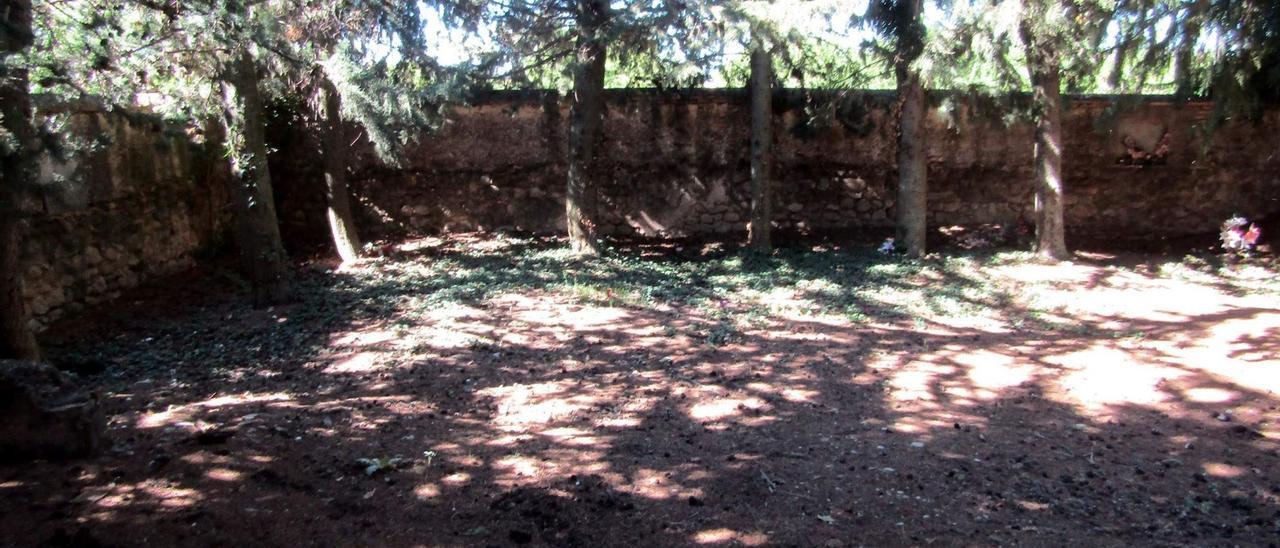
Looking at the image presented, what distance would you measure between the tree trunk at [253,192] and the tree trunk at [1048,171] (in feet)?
29.2

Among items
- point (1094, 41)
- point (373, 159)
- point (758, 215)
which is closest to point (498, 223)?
point (373, 159)

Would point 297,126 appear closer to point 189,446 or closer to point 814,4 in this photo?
point 814,4

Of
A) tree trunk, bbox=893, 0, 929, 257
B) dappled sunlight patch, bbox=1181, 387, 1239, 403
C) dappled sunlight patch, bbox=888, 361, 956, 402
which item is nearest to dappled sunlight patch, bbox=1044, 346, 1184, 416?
dappled sunlight patch, bbox=1181, 387, 1239, 403

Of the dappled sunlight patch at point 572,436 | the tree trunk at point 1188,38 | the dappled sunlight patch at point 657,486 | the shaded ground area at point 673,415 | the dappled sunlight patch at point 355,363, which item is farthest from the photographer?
the tree trunk at point 1188,38

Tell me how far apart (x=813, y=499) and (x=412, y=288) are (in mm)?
5936

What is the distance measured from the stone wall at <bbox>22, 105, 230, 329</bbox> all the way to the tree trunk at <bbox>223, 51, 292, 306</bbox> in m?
0.65

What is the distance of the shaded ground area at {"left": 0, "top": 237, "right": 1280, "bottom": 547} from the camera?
12.7ft

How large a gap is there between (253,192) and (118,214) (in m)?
1.51

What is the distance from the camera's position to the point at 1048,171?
34.8 feet

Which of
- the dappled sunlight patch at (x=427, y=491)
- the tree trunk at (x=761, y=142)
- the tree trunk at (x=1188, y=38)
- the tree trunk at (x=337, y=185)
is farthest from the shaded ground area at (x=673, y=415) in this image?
the tree trunk at (x=1188, y=38)

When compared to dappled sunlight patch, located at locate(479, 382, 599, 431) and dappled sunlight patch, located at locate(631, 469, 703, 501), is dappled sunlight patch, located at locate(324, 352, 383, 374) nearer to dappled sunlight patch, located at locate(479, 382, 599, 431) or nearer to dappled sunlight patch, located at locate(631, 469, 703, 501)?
dappled sunlight patch, located at locate(479, 382, 599, 431)

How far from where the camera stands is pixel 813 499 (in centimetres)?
418

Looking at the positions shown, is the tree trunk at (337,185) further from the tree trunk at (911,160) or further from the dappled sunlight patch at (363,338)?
the tree trunk at (911,160)

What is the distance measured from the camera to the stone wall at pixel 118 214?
7.23m
